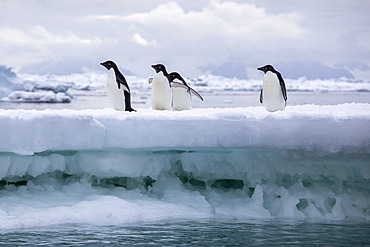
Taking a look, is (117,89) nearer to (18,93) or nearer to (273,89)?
(273,89)

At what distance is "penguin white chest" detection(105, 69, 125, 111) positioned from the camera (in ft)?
20.4

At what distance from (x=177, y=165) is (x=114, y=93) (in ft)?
4.28

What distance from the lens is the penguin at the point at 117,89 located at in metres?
6.21

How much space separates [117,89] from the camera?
6262mm

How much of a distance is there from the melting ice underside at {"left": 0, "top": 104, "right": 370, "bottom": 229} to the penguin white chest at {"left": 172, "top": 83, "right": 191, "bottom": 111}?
1474 mm

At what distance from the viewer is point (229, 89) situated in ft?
188

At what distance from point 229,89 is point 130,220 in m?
53.1

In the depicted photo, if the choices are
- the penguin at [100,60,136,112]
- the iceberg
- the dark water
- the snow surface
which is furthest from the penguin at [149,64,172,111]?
the iceberg

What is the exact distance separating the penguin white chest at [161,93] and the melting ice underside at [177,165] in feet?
3.62

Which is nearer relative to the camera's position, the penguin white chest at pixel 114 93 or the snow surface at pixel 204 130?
the snow surface at pixel 204 130

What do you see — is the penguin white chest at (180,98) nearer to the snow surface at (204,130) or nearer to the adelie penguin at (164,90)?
the adelie penguin at (164,90)

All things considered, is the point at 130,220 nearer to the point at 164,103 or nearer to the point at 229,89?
the point at 164,103

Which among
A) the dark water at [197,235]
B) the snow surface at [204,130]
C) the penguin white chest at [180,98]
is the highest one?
the penguin white chest at [180,98]

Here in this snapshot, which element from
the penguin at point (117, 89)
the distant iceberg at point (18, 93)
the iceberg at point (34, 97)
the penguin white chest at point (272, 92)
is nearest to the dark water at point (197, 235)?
the penguin white chest at point (272, 92)
